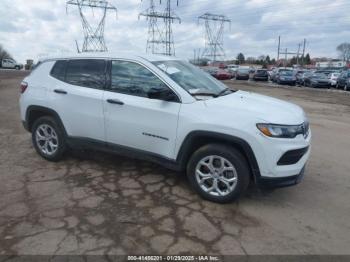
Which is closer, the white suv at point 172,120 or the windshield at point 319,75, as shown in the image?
the white suv at point 172,120

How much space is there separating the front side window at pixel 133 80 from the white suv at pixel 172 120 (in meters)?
0.01

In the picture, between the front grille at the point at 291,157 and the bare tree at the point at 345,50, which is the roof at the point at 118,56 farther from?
the bare tree at the point at 345,50

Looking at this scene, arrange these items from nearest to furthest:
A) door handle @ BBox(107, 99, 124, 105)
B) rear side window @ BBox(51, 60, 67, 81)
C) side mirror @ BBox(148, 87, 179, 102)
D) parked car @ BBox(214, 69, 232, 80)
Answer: side mirror @ BBox(148, 87, 179, 102) → door handle @ BBox(107, 99, 124, 105) → rear side window @ BBox(51, 60, 67, 81) → parked car @ BBox(214, 69, 232, 80)

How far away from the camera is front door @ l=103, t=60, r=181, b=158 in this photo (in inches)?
180

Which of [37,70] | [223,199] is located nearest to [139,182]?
[223,199]

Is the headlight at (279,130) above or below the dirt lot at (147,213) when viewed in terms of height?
above

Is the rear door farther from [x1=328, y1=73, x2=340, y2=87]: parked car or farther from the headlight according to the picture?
[x1=328, y1=73, x2=340, y2=87]: parked car

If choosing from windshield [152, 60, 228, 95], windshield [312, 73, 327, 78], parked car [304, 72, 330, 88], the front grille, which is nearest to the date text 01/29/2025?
the front grille

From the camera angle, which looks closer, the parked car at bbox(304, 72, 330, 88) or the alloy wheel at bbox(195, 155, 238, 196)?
the alloy wheel at bbox(195, 155, 238, 196)

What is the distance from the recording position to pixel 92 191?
15.6ft

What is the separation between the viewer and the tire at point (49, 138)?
570cm

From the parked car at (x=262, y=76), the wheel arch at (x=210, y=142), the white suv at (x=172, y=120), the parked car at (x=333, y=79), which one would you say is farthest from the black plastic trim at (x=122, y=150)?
the parked car at (x=262, y=76)

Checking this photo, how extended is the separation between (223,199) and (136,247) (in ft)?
4.49

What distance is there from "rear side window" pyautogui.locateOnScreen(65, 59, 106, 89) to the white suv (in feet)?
0.05
